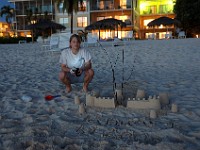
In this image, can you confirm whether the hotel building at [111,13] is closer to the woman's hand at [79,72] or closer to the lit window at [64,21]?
the lit window at [64,21]

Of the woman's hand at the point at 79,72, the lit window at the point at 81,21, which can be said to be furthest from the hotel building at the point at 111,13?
the woman's hand at the point at 79,72

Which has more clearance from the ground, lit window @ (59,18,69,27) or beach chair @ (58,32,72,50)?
lit window @ (59,18,69,27)

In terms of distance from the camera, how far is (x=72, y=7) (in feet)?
96.0

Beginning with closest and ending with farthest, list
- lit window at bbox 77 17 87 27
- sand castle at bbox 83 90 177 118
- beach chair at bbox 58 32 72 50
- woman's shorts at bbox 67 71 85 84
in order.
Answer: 1. sand castle at bbox 83 90 177 118
2. woman's shorts at bbox 67 71 85 84
3. beach chair at bbox 58 32 72 50
4. lit window at bbox 77 17 87 27

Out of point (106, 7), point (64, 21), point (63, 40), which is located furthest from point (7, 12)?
point (63, 40)

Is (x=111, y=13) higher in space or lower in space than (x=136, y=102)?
higher

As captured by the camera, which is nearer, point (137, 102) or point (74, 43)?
point (137, 102)

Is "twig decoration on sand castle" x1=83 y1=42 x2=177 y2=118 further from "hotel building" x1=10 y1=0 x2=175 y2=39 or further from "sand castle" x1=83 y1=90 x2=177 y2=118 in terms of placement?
"hotel building" x1=10 y1=0 x2=175 y2=39

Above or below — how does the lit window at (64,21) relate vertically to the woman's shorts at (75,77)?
above

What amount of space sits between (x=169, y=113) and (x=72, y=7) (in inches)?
A: 1072

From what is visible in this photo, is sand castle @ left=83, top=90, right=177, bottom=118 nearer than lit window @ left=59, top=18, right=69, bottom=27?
Yes

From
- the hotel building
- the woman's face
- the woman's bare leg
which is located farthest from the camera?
the hotel building

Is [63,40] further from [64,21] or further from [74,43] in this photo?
[64,21]

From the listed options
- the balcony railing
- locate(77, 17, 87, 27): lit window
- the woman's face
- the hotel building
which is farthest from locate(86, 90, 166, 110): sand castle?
locate(77, 17, 87, 27): lit window
